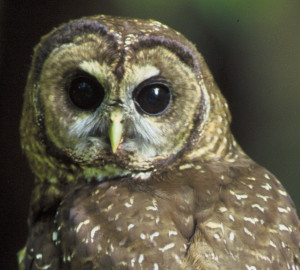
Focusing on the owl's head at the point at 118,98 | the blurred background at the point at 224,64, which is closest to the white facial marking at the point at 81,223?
the owl's head at the point at 118,98

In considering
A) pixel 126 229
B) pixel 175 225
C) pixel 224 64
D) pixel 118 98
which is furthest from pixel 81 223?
pixel 224 64

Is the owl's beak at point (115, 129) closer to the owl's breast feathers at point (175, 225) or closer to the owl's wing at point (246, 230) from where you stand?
the owl's breast feathers at point (175, 225)

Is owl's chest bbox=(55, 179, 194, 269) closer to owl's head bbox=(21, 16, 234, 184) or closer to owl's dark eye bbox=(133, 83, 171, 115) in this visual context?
owl's head bbox=(21, 16, 234, 184)

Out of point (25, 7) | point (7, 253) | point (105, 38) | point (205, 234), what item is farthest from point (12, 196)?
point (205, 234)

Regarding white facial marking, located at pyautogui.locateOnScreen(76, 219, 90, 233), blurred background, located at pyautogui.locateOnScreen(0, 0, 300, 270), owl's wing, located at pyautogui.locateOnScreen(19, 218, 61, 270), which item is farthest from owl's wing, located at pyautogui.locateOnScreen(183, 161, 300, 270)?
blurred background, located at pyautogui.locateOnScreen(0, 0, 300, 270)

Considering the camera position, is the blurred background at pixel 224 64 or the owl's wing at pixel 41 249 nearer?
the owl's wing at pixel 41 249

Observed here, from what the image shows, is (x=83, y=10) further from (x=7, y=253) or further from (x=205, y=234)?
(x=205, y=234)
